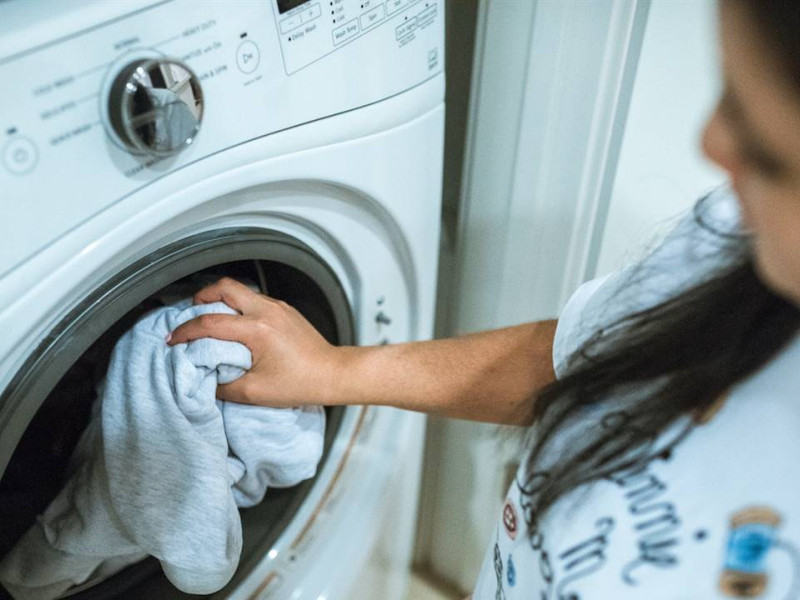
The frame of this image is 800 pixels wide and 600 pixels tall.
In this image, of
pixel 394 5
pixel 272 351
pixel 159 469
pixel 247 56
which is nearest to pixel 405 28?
pixel 394 5

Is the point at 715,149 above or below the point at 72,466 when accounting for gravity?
above

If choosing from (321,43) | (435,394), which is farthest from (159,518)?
(321,43)

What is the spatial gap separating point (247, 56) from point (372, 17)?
12 cm

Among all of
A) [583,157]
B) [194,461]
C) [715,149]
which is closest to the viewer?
[715,149]

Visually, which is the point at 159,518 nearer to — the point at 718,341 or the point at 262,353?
the point at 262,353

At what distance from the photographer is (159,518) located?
22.0 inches

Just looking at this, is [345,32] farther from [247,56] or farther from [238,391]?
[238,391]

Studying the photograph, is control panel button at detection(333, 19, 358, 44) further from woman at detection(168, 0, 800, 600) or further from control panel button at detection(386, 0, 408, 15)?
woman at detection(168, 0, 800, 600)

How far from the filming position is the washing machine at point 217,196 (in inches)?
15.6

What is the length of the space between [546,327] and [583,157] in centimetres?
18

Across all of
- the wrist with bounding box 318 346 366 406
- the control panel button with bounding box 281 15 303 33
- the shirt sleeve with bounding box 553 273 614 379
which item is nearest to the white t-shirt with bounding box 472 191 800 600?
the shirt sleeve with bounding box 553 273 614 379

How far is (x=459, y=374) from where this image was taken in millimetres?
626

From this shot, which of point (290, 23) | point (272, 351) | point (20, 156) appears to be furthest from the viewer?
point (272, 351)

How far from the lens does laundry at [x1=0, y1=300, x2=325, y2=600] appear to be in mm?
548
